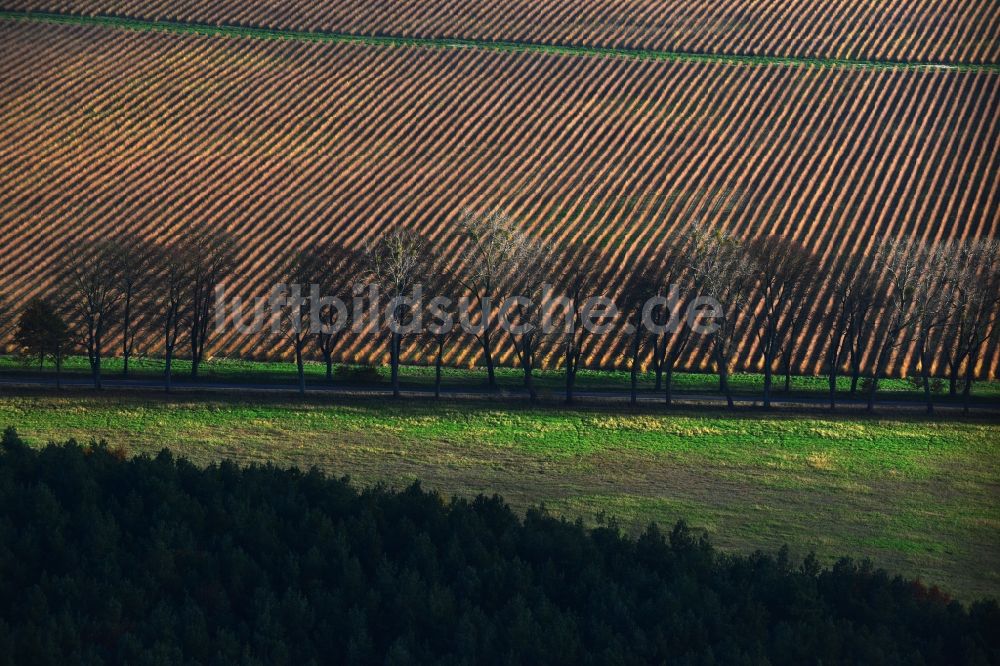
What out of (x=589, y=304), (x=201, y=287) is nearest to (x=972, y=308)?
(x=589, y=304)

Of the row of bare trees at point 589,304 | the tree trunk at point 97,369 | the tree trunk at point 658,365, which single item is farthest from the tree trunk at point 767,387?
the tree trunk at point 97,369

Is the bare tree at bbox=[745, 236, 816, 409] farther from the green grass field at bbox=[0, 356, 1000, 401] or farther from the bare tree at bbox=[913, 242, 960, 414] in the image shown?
the bare tree at bbox=[913, 242, 960, 414]

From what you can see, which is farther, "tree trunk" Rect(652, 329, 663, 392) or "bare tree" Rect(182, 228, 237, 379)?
"bare tree" Rect(182, 228, 237, 379)

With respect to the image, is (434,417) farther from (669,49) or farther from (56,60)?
(56,60)

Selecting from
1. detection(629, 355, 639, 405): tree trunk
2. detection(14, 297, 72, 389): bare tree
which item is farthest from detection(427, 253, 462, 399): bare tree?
detection(14, 297, 72, 389): bare tree

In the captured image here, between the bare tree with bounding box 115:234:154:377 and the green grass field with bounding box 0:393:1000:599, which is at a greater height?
the bare tree with bounding box 115:234:154:377

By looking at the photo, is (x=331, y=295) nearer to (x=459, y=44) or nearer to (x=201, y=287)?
(x=201, y=287)

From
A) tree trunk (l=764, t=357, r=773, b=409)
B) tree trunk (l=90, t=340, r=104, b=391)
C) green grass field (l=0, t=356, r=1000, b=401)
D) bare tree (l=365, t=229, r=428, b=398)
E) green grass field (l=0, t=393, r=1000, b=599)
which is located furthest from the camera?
bare tree (l=365, t=229, r=428, b=398)
